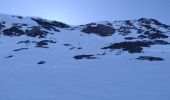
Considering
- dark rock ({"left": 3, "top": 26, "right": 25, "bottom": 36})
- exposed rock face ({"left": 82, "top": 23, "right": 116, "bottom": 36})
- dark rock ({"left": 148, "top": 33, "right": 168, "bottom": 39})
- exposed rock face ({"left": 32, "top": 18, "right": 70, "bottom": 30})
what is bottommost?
dark rock ({"left": 3, "top": 26, "right": 25, "bottom": 36})

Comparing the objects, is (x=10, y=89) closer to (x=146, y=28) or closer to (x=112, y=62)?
(x=112, y=62)

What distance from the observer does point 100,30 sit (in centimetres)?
7919

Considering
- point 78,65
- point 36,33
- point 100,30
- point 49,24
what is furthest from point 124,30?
point 78,65

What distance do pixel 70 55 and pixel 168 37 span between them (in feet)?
108

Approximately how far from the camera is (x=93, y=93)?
21094 millimetres

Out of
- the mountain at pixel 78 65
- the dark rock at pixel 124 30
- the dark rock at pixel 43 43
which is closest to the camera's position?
the mountain at pixel 78 65

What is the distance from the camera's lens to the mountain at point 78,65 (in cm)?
2158

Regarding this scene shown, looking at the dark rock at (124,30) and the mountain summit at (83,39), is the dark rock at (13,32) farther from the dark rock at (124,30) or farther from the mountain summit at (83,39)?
the dark rock at (124,30)

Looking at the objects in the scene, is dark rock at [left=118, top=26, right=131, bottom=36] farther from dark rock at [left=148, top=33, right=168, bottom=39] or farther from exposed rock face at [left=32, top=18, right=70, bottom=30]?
exposed rock face at [left=32, top=18, right=70, bottom=30]

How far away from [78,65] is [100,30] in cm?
4225

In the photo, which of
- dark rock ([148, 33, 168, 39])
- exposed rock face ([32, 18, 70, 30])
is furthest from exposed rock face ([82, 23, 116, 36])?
dark rock ([148, 33, 168, 39])

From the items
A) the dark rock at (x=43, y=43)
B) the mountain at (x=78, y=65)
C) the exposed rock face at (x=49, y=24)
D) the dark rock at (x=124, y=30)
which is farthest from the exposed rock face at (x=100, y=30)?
the dark rock at (x=43, y=43)

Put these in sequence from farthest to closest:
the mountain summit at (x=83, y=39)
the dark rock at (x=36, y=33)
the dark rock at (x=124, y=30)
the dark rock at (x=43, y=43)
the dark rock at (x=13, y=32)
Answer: the dark rock at (x=124, y=30) → the dark rock at (x=36, y=33) → the dark rock at (x=13, y=32) → the dark rock at (x=43, y=43) → the mountain summit at (x=83, y=39)

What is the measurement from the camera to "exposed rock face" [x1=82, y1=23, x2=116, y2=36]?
7725 centimetres
